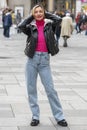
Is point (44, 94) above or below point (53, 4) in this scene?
above

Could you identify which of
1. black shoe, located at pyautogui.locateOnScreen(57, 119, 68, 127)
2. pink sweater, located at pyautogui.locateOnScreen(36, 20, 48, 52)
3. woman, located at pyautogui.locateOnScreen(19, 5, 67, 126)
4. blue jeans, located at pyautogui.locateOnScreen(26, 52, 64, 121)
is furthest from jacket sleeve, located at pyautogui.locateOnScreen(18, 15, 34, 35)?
black shoe, located at pyautogui.locateOnScreen(57, 119, 68, 127)

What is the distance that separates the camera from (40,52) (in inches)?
313

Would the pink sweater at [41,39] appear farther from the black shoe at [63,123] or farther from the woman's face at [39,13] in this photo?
the black shoe at [63,123]

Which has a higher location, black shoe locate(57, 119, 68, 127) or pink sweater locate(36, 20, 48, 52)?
pink sweater locate(36, 20, 48, 52)

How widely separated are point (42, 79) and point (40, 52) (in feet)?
1.31

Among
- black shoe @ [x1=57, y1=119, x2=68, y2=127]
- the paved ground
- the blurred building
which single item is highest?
black shoe @ [x1=57, y1=119, x2=68, y2=127]

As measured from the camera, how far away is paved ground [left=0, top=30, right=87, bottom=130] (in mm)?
8289

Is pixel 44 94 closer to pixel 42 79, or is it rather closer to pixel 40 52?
pixel 42 79

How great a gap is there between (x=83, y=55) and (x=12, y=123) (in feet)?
41.8

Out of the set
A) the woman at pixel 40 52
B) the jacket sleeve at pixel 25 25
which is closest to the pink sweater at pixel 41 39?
the woman at pixel 40 52

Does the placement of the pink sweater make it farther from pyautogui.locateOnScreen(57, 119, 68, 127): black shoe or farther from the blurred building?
the blurred building

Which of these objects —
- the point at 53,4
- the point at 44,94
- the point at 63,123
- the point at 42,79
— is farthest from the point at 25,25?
the point at 53,4

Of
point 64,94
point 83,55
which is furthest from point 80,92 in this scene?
point 83,55

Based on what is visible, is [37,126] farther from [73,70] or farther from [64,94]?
[73,70]
